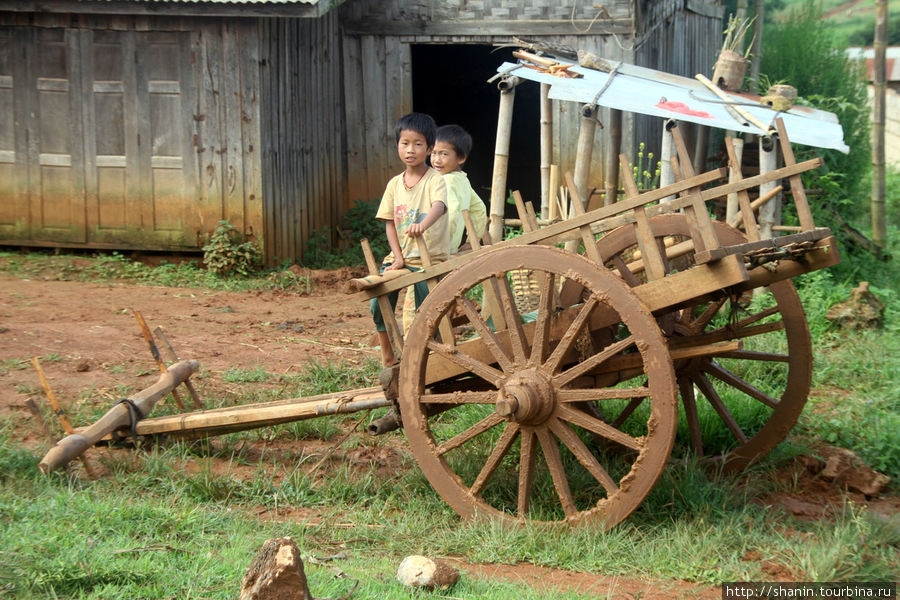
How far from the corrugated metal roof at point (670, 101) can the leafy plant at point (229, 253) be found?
372 centimetres

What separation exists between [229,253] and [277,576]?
280 inches

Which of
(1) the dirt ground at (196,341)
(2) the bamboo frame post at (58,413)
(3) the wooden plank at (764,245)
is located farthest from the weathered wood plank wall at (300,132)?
(3) the wooden plank at (764,245)

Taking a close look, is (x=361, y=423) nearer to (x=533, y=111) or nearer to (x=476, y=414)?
(x=476, y=414)

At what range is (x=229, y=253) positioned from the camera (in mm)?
9477

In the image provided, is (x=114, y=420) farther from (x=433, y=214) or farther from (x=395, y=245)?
(x=433, y=214)

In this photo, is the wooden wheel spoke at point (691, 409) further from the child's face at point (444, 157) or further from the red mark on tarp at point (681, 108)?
the red mark on tarp at point (681, 108)

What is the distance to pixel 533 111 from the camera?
1495 cm

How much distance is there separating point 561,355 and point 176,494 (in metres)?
1.84

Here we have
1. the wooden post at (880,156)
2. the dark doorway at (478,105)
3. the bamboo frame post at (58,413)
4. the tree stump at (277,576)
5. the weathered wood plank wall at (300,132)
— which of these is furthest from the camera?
the dark doorway at (478,105)

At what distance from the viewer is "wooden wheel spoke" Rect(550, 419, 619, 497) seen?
11.5 feet

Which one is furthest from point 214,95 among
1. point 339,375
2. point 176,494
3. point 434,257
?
point 176,494

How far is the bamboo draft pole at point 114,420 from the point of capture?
164 inches

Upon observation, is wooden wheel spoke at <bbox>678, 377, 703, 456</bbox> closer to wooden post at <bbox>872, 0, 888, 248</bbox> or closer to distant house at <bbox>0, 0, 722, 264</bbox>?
distant house at <bbox>0, 0, 722, 264</bbox>

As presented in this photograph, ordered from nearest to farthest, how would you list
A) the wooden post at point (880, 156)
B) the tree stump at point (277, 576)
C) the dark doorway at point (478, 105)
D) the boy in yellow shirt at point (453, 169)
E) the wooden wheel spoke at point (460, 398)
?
the tree stump at point (277, 576) → the wooden wheel spoke at point (460, 398) → the boy in yellow shirt at point (453, 169) → the wooden post at point (880, 156) → the dark doorway at point (478, 105)
